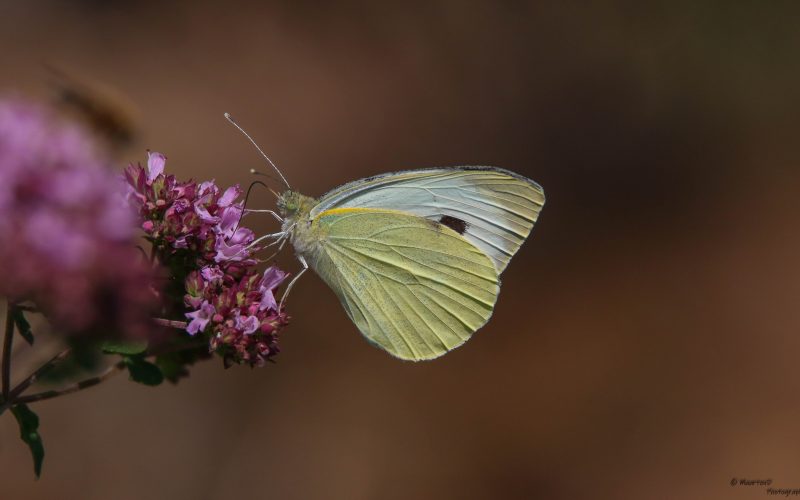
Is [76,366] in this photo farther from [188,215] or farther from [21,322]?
[188,215]

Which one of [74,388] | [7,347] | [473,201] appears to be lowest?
[74,388]

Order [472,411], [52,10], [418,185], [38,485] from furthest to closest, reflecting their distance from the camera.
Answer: [52,10], [472,411], [38,485], [418,185]

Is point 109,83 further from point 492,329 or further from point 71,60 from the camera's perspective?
point 492,329

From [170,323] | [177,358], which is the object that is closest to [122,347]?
[170,323]

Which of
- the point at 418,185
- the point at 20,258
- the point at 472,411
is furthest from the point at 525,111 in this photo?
the point at 20,258

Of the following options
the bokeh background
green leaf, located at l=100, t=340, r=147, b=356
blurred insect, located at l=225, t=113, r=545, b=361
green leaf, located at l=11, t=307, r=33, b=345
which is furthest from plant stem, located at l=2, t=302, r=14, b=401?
the bokeh background

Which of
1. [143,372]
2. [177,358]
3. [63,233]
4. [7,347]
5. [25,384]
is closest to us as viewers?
[63,233]
